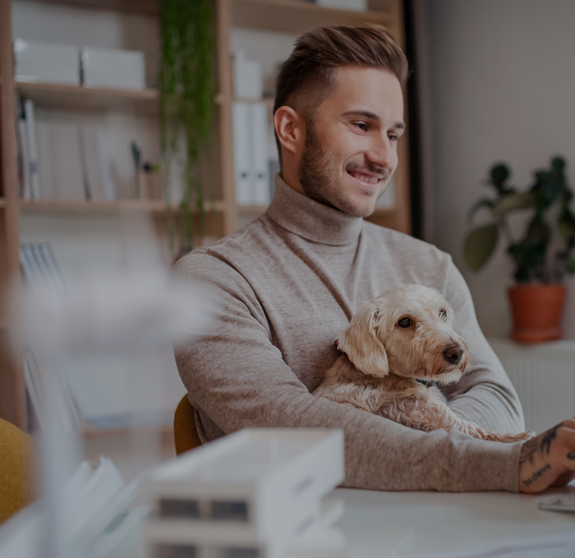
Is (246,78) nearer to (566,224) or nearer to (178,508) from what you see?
(566,224)

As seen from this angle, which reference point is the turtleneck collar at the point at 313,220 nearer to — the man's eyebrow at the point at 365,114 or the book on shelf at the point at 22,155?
the man's eyebrow at the point at 365,114

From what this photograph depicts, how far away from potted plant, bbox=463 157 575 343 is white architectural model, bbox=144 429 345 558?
99.8 inches

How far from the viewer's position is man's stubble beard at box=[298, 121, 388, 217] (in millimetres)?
1298

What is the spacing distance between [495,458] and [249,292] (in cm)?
56

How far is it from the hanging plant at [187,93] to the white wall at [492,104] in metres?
1.35

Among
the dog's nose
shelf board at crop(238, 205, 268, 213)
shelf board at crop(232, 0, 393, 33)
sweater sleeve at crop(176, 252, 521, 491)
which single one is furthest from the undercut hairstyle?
shelf board at crop(232, 0, 393, 33)

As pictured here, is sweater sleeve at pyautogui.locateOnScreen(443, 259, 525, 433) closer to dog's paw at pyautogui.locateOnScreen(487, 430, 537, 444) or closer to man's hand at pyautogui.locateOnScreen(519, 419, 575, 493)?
dog's paw at pyautogui.locateOnScreen(487, 430, 537, 444)

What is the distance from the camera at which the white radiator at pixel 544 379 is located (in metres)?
2.59

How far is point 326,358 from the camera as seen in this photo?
4.07ft

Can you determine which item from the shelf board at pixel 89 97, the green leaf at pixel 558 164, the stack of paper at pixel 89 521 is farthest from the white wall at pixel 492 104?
the stack of paper at pixel 89 521

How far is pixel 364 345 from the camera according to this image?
1139 millimetres

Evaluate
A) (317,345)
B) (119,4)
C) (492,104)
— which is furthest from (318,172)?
(492,104)

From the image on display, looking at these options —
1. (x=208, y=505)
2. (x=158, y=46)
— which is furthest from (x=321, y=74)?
(x=158, y=46)

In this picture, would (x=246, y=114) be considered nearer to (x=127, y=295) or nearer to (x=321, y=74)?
(x=321, y=74)
